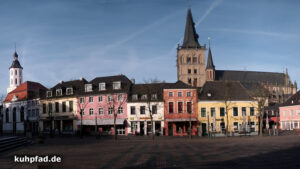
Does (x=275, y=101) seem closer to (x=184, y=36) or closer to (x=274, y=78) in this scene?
(x=274, y=78)

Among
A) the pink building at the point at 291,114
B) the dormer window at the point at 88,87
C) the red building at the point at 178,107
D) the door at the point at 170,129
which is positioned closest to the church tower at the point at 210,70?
the pink building at the point at 291,114

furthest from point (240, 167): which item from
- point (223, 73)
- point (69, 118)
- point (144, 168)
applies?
point (223, 73)

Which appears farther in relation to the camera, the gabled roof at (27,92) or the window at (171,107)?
the gabled roof at (27,92)

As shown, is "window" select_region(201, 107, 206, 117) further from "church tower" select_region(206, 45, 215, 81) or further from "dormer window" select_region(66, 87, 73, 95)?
"church tower" select_region(206, 45, 215, 81)

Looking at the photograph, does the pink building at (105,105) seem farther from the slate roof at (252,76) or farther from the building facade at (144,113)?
the slate roof at (252,76)

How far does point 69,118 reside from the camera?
59312mm

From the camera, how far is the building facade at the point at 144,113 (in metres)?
52.3

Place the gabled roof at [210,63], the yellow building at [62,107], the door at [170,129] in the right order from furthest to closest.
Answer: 1. the gabled roof at [210,63]
2. the yellow building at [62,107]
3. the door at [170,129]

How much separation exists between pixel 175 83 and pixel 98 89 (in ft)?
49.4

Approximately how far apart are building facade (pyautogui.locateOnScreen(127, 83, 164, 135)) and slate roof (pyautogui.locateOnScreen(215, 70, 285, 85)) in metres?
65.3

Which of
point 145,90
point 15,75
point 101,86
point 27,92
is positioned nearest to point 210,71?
point 101,86

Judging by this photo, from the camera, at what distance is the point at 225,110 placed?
53.8m

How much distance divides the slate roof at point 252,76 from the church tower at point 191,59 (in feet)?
42.4

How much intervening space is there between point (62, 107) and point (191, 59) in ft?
180
